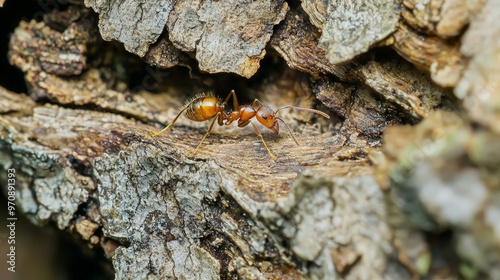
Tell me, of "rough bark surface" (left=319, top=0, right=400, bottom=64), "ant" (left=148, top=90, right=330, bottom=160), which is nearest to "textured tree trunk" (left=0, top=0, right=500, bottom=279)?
"rough bark surface" (left=319, top=0, right=400, bottom=64)

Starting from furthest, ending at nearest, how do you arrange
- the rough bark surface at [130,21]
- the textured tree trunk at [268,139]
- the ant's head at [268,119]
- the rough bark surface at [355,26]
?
the ant's head at [268,119] < the rough bark surface at [130,21] < the rough bark surface at [355,26] < the textured tree trunk at [268,139]

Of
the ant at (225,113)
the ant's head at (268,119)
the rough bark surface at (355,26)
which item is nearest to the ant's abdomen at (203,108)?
the ant at (225,113)

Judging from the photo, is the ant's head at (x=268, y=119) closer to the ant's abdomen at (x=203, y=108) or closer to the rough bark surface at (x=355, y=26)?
the ant's abdomen at (x=203, y=108)

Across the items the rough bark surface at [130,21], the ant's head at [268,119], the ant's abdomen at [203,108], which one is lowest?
the ant's abdomen at [203,108]

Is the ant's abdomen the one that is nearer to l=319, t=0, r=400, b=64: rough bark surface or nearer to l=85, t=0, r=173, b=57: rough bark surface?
l=85, t=0, r=173, b=57: rough bark surface

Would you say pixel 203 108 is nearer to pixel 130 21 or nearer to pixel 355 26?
pixel 130 21

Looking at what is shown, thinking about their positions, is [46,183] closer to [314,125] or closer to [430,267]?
[314,125]
